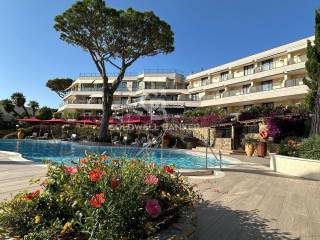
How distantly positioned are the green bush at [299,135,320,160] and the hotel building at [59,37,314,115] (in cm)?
2224

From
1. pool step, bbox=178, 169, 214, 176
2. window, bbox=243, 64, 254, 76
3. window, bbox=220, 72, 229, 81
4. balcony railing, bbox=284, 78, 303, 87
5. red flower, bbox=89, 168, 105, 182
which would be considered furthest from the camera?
window, bbox=220, 72, 229, 81

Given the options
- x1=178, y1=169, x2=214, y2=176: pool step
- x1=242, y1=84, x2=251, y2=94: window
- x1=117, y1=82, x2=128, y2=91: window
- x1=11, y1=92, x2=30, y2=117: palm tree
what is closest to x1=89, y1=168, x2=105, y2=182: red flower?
x1=178, y1=169, x2=214, y2=176: pool step

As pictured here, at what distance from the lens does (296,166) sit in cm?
1016

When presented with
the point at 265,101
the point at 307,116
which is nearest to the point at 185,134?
the point at 307,116

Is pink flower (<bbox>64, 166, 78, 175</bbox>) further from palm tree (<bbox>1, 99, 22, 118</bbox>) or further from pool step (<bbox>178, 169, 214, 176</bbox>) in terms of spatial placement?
palm tree (<bbox>1, 99, 22, 118</bbox>)

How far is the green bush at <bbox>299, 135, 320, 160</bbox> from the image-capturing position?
9.88 metres

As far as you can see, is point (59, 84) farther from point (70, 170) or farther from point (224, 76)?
point (70, 170)

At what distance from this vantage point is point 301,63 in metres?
33.4

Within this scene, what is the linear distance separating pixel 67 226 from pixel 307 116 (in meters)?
21.1

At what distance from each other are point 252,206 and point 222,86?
41206 millimetres

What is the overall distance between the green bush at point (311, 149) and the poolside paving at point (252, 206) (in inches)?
71.0

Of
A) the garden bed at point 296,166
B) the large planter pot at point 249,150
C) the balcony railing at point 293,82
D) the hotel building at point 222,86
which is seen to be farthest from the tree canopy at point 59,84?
the garden bed at point 296,166

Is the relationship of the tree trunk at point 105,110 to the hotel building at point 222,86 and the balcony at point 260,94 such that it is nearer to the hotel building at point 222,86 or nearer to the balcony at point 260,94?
the hotel building at point 222,86

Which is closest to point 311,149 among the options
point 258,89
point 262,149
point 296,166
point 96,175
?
point 296,166
